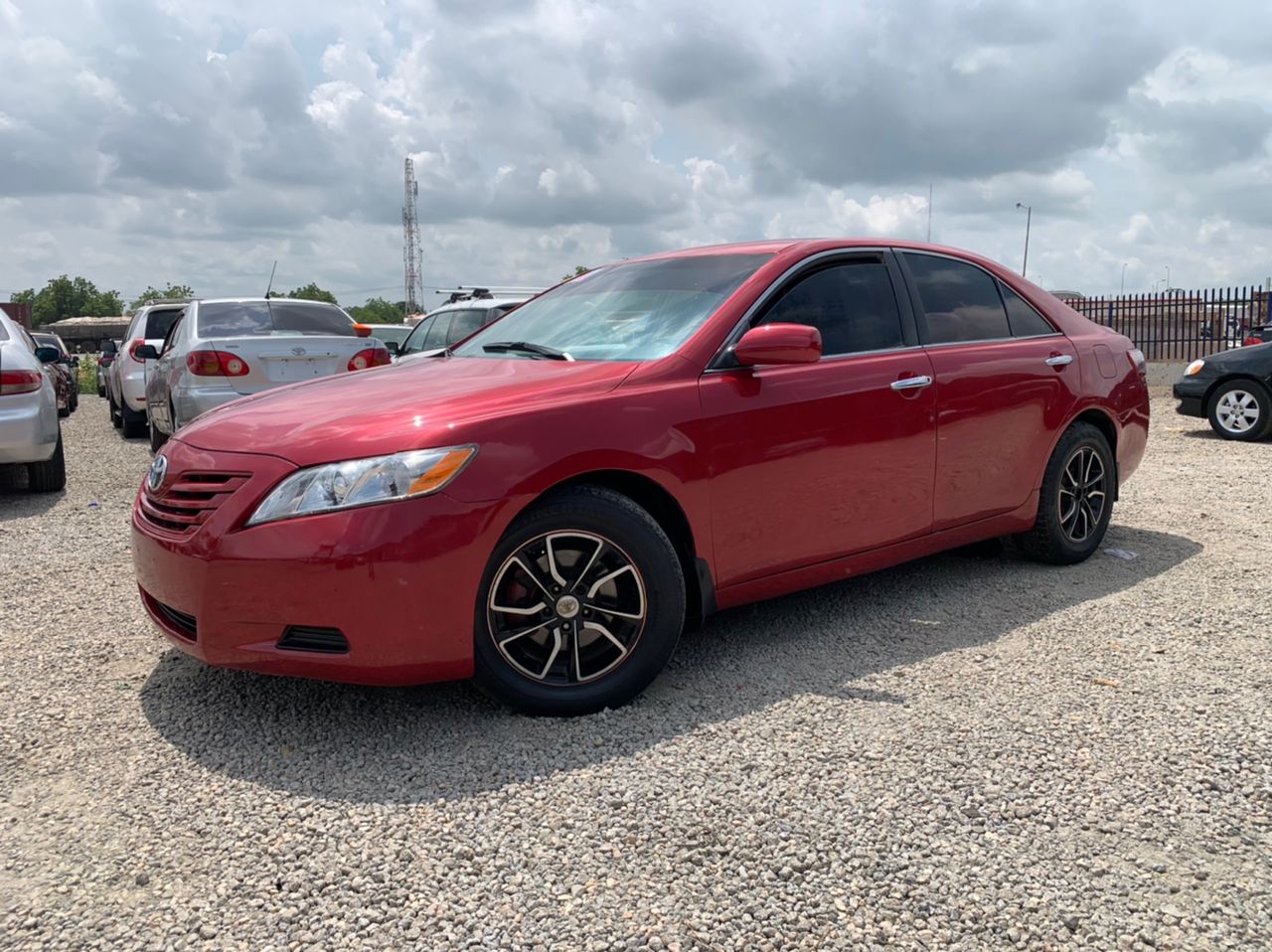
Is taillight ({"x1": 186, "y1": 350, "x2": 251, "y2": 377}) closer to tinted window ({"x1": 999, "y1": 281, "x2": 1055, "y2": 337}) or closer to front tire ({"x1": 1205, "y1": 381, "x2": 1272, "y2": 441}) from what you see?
tinted window ({"x1": 999, "y1": 281, "x2": 1055, "y2": 337})

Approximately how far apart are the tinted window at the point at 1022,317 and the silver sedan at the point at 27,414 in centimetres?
657

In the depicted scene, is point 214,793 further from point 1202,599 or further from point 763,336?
point 1202,599

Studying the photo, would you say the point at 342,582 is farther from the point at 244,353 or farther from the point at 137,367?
the point at 137,367

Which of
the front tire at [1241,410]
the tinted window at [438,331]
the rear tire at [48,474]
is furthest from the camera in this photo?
the tinted window at [438,331]

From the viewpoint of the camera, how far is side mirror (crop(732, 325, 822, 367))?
3.73 metres

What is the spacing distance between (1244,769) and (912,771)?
0.93m

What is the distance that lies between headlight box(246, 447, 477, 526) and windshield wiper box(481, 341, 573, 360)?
1035 millimetres

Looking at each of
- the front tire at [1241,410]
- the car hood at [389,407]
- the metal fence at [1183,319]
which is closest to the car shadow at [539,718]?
Result: the car hood at [389,407]

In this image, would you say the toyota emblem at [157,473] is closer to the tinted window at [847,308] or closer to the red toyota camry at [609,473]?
the red toyota camry at [609,473]

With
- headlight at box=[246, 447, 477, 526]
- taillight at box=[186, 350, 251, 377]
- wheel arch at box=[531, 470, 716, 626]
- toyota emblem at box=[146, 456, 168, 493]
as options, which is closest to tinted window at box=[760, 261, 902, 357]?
wheel arch at box=[531, 470, 716, 626]

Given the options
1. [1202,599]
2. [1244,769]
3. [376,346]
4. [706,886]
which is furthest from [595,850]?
[376,346]

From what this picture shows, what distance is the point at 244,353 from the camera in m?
8.81

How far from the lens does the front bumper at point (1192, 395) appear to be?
38.1 feet

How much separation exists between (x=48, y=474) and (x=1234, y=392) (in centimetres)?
1132
